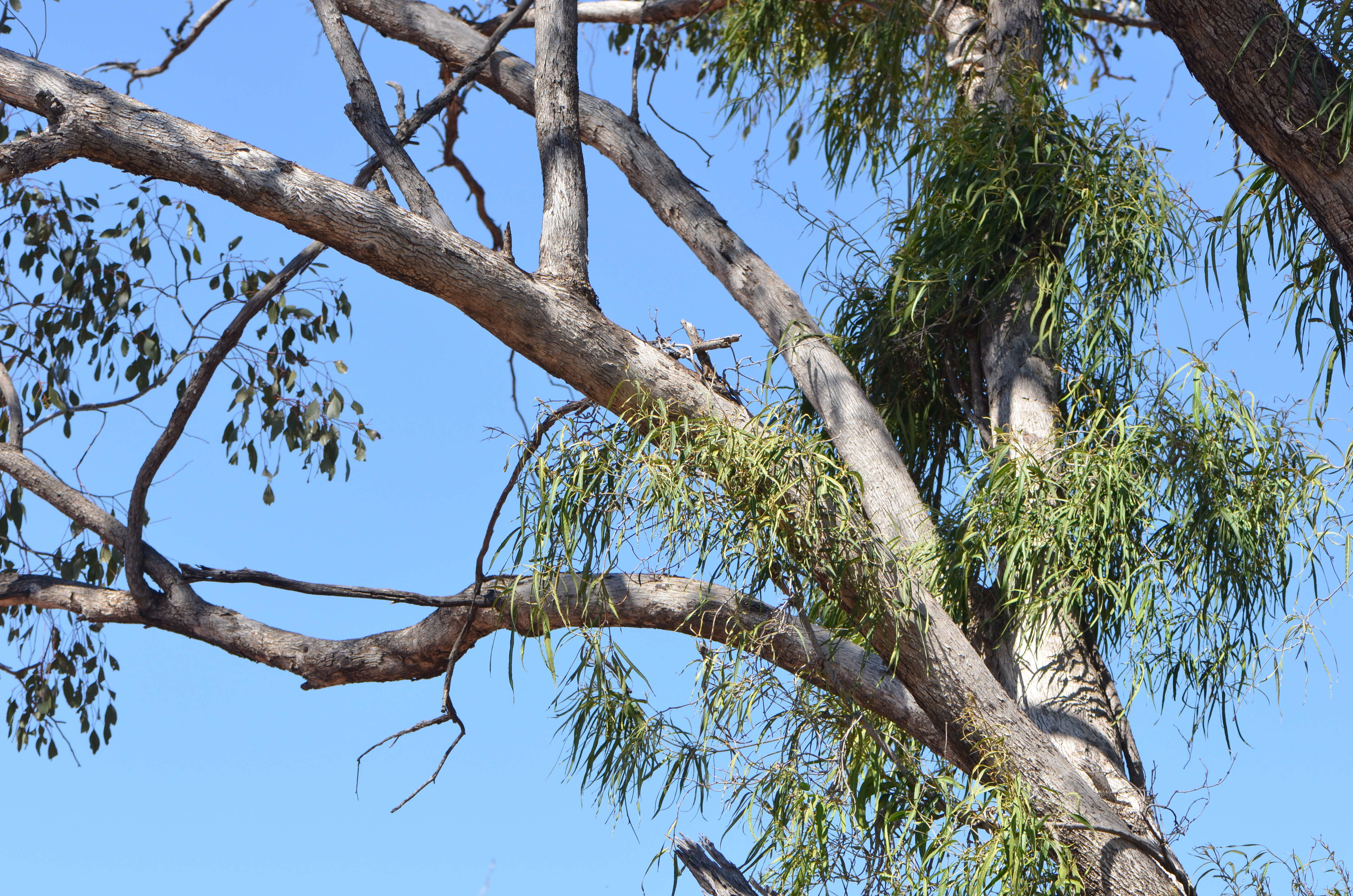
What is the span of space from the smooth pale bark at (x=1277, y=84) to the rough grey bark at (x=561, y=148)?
4.30ft

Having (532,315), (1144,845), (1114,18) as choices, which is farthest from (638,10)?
(1144,845)

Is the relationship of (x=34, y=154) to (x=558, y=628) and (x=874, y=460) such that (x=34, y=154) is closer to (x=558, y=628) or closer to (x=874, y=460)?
(x=558, y=628)

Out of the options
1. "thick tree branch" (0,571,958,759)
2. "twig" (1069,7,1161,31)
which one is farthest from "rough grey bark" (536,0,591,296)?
"twig" (1069,7,1161,31)

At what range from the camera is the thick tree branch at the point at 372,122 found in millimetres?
2791

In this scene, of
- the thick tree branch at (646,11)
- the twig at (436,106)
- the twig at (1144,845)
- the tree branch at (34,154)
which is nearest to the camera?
the tree branch at (34,154)

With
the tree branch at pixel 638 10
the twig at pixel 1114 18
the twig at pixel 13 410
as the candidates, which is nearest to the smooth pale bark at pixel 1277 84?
the twig at pixel 1114 18

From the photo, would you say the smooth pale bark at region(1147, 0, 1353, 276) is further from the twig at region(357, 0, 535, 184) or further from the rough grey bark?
the twig at region(357, 0, 535, 184)

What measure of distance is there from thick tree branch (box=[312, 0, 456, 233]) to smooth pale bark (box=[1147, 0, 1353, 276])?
1531mm

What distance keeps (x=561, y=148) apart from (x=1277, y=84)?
167cm

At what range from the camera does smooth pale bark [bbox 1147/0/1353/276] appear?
209cm

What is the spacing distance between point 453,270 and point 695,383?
598 millimetres

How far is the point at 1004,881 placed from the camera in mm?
2465

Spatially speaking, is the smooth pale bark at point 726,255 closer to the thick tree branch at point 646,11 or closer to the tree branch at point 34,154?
the thick tree branch at point 646,11

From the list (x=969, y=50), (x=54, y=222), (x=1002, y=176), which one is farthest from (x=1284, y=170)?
(x=54, y=222)
